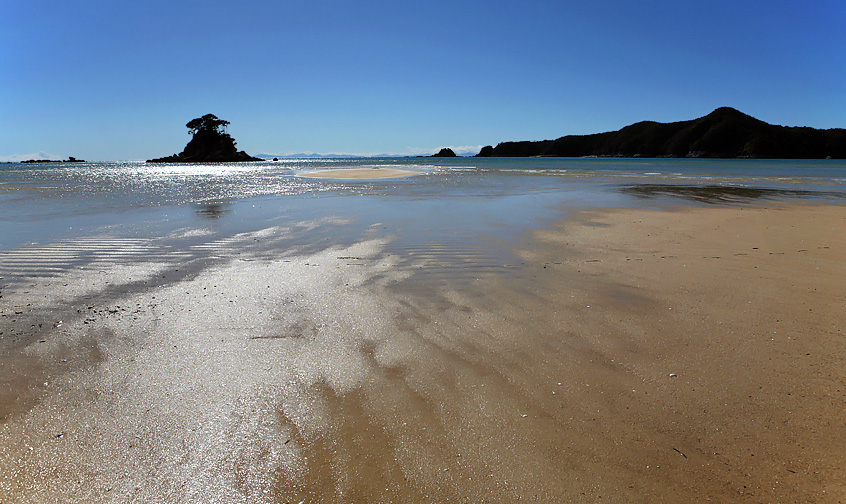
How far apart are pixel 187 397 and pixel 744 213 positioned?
13.7 metres

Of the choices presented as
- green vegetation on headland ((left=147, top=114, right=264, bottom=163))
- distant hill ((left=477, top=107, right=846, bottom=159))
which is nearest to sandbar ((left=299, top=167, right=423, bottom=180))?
green vegetation on headland ((left=147, top=114, right=264, bottom=163))

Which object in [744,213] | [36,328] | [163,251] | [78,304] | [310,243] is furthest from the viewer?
[744,213]

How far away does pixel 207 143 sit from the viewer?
9812cm

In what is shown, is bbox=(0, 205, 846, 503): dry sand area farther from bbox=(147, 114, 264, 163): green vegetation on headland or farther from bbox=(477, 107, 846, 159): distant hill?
bbox=(477, 107, 846, 159): distant hill

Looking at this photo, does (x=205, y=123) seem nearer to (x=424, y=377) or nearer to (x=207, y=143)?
(x=207, y=143)

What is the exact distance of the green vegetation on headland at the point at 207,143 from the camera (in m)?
96.5

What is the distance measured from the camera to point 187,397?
2.80m

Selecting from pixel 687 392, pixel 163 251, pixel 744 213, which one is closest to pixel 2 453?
pixel 687 392

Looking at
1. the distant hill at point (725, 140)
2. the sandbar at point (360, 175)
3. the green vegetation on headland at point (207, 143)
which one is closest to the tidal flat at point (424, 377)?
the sandbar at point (360, 175)

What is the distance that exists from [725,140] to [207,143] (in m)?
133

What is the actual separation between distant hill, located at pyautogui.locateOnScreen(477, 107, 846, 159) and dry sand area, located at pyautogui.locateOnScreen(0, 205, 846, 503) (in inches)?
5205

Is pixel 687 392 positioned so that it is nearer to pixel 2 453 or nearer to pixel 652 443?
pixel 652 443

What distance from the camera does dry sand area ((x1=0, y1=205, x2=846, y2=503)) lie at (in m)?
2.14

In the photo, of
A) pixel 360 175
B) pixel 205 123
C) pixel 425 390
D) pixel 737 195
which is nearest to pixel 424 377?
pixel 425 390
